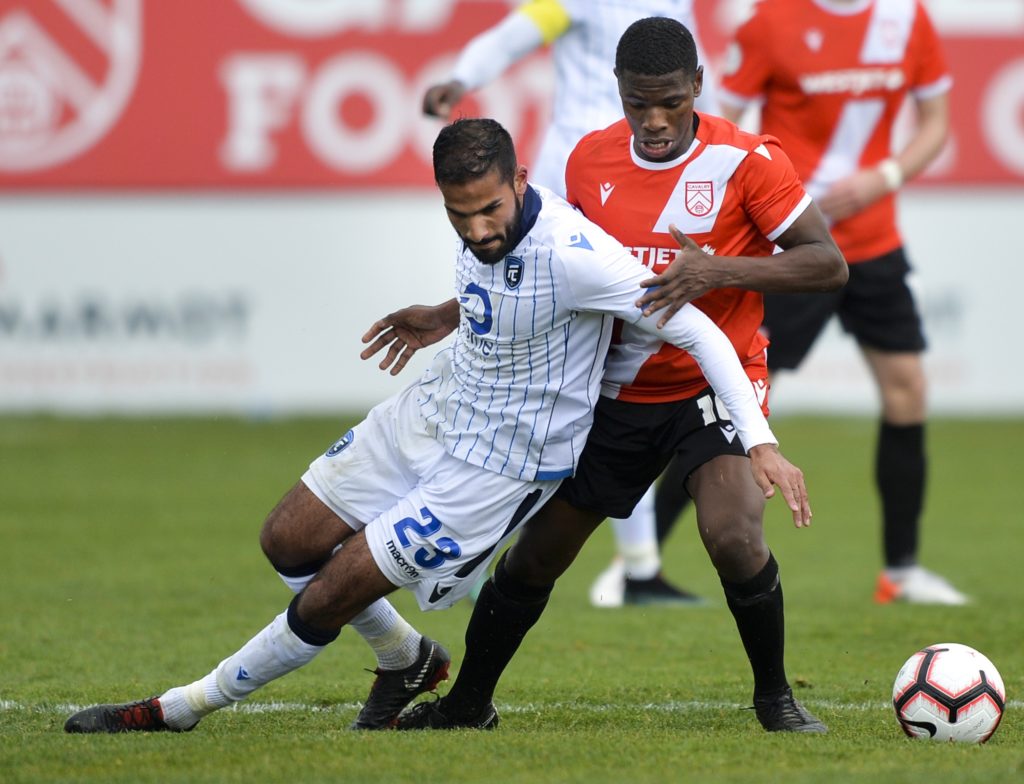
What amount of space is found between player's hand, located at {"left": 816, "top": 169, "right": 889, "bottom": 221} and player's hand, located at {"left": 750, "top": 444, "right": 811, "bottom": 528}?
2.70 metres

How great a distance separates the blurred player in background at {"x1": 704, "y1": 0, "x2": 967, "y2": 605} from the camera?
7301mm

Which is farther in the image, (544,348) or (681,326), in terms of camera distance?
(544,348)

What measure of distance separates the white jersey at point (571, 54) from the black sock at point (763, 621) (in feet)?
8.34

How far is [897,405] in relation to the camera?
7.59 metres

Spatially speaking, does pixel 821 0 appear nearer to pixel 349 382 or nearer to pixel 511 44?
pixel 511 44

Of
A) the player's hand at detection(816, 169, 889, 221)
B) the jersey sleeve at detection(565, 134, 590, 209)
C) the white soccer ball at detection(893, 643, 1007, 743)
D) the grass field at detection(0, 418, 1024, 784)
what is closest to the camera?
the grass field at detection(0, 418, 1024, 784)

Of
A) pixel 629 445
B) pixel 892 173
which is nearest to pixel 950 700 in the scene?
pixel 629 445

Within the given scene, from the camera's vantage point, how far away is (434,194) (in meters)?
13.9

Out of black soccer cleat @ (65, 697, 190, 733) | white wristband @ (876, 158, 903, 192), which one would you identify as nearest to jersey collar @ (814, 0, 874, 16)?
white wristband @ (876, 158, 903, 192)

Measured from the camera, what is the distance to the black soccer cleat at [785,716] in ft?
15.9

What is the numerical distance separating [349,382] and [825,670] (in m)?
8.28

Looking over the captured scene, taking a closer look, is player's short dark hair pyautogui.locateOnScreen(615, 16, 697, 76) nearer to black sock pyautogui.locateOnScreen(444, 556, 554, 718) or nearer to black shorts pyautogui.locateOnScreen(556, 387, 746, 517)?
black shorts pyautogui.locateOnScreen(556, 387, 746, 517)

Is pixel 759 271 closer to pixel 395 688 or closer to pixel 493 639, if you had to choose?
pixel 493 639

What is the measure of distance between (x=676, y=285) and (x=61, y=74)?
32.9ft
